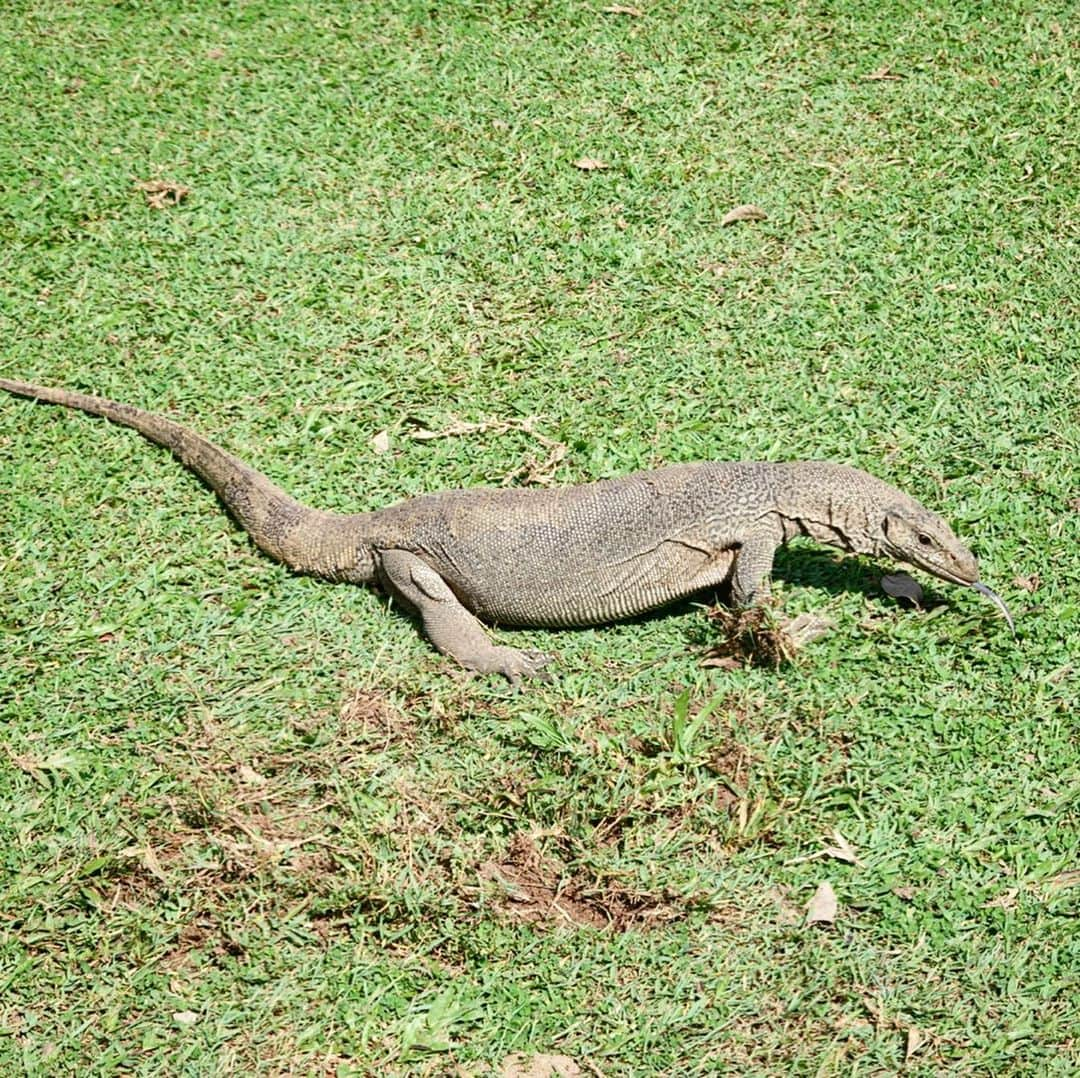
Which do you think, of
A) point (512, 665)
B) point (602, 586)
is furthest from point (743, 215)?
point (512, 665)

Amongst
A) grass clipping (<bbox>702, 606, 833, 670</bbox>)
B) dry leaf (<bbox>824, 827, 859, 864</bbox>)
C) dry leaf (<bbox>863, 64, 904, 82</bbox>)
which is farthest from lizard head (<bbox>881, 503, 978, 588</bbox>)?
dry leaf (<bbox>863, 64, 904, 82</bbox>)

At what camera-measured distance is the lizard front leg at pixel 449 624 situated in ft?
19.0

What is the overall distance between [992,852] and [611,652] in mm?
1743

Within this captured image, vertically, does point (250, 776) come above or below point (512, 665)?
below

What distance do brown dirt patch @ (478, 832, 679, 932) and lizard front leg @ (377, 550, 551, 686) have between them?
0.89 metres

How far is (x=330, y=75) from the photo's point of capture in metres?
9.27

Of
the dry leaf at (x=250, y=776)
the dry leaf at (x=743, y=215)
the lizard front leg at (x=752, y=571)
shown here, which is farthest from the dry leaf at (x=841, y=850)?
the dry leaf at (x=743, y=215)

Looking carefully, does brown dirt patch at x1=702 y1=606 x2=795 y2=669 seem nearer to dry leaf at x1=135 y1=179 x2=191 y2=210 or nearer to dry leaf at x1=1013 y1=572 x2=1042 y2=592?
dry leaf at x1=1013 y1=572 x2=1042 y2=592

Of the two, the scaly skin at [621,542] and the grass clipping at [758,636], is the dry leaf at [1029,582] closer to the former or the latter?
the scaly skin at [621,542]

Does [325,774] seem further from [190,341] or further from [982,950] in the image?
[190,341]

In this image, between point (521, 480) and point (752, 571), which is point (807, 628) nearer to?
point (752, 571)

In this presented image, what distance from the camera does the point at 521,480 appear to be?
6.67 meters

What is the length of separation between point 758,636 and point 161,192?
502 cm

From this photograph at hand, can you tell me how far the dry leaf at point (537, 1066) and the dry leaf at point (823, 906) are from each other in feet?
3.29
